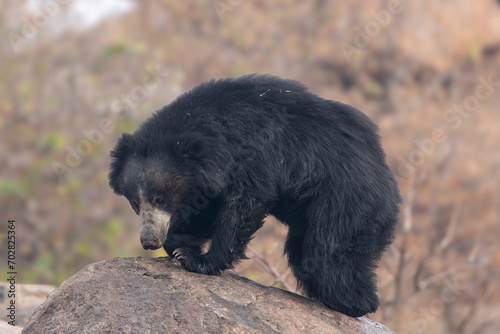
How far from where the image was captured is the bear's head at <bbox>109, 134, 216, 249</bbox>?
11.0 ft

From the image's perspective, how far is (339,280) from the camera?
135 inches

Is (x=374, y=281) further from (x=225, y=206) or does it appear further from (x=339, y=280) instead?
(x=225, y=206)

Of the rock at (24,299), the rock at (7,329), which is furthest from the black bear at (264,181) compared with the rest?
the rock at (24,299)

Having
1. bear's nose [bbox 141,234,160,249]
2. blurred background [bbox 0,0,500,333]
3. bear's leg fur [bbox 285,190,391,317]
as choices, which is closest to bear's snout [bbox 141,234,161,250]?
bear's nose [bbox 141,234,160,249]

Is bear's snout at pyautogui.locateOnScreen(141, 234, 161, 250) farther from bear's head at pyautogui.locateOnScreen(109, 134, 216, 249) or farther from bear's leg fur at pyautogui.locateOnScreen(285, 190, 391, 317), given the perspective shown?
bear's leg fur at pyautogui.locateOnScreen(285, 190, 391, 317)

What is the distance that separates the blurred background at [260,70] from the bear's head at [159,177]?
19.8 feet

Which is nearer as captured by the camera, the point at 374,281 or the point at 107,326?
the point at 107,326

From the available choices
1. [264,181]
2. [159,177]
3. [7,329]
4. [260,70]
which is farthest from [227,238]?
[260,70]

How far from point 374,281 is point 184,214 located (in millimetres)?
1184

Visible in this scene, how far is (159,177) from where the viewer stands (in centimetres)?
338

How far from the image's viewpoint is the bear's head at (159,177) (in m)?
3.36

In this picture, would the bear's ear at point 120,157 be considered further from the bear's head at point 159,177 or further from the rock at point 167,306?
the rock at point 167,306

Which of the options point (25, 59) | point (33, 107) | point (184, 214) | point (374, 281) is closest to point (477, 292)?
point (374, 281)

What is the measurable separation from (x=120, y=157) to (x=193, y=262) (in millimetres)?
765
